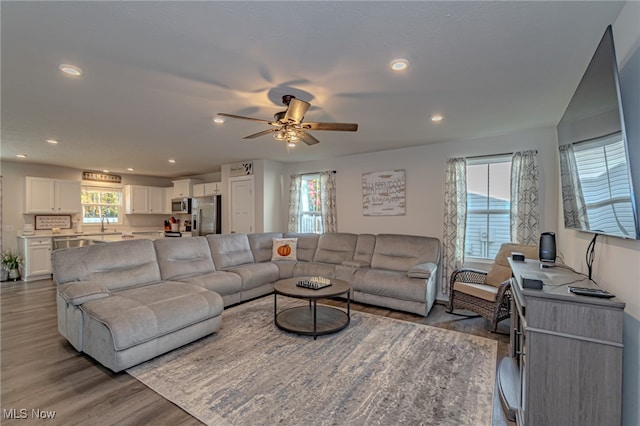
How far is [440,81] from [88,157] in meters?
6.32

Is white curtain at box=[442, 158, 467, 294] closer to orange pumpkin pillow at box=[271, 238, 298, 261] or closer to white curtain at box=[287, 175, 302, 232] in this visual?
orange pumpkin pillow at box=[271, 238, 298, 261]

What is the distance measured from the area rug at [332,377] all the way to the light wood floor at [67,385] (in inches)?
4.5

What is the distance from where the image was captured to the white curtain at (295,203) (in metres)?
6.33

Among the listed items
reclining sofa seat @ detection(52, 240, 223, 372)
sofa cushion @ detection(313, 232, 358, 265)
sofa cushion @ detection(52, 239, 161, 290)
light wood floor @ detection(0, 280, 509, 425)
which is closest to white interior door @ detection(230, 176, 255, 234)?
sofa cushion @ detection(313, 232, 358, 265)

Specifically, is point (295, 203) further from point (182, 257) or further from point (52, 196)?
point (52, 196)

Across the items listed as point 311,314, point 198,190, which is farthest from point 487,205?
point 198,190

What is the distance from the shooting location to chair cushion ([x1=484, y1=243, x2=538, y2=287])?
3.53 metres

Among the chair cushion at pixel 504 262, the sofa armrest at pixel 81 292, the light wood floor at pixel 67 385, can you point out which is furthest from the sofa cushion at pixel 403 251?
the sofa armrest at pixel 81 292

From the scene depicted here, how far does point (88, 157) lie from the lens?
5539 mm

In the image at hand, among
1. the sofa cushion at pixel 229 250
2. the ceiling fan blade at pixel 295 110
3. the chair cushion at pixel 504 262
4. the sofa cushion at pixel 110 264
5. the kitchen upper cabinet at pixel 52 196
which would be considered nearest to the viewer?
the ceiling fan blade at pixel 295 110

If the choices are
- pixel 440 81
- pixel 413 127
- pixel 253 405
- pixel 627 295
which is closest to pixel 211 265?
pixel 253 405

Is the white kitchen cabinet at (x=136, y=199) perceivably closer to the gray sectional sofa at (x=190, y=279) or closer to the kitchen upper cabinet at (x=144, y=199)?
the kitchen upper cabinet at (x=144, y=199)

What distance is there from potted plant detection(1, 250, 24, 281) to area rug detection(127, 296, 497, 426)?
18.7 ft

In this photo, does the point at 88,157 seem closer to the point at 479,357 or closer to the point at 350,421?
the point at 350,421
